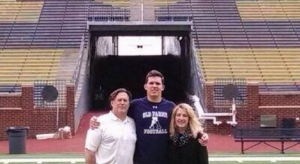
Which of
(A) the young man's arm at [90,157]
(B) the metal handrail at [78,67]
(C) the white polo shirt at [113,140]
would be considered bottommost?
(A) the young man's arm at [90,157]

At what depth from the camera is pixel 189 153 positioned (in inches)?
232

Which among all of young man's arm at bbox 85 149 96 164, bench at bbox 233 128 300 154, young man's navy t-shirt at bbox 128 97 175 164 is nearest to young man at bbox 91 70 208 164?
young man's navy t-shirt at bbox 128 97 175 164

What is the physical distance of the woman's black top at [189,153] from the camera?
5814 millimetres

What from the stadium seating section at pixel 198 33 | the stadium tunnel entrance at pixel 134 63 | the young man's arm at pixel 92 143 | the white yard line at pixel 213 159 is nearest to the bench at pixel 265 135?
the white yard line at pixel 213 159

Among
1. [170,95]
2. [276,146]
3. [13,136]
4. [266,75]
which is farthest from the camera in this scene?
[170,95]

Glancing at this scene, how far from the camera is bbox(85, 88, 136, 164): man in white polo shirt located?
18.9 feet

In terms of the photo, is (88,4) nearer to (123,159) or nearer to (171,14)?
(171,14)

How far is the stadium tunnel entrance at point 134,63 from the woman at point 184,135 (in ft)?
85.7

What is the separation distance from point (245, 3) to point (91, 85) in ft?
31.5

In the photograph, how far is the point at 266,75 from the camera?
29203 millimetres

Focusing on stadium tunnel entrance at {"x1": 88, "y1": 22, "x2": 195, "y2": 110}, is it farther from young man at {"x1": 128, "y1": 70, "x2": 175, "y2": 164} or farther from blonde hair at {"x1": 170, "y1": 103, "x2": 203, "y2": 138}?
blonde hair at {"x1": 170, "y1": 103, "x2": 203, "y2": 138}

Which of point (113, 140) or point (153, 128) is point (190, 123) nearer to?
point (153, 128)

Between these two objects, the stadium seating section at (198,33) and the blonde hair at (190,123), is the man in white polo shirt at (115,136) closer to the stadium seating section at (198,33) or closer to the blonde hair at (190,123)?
the blonde hair at (190,123)

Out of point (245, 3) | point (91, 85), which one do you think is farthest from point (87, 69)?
point (245, 3)
